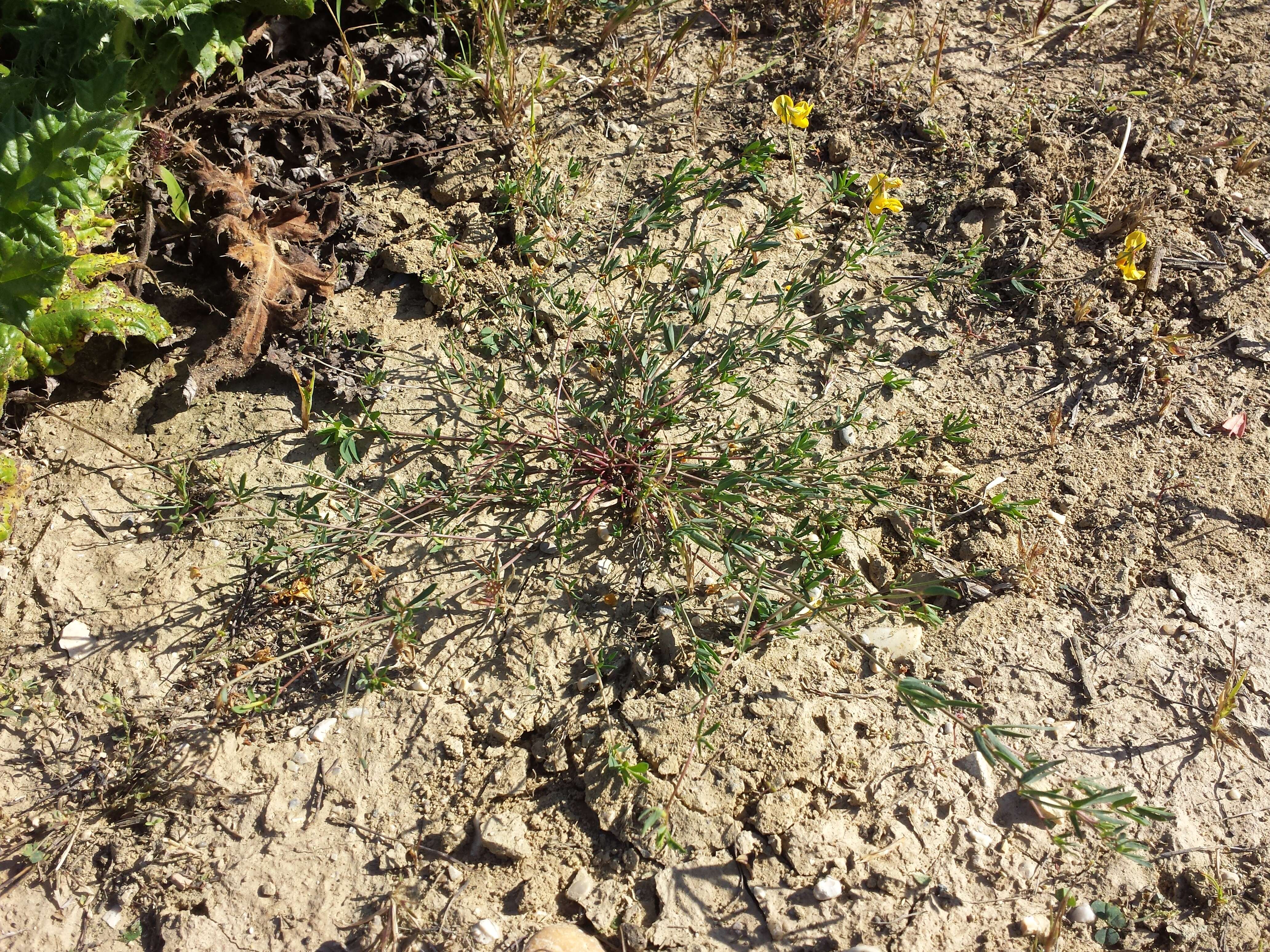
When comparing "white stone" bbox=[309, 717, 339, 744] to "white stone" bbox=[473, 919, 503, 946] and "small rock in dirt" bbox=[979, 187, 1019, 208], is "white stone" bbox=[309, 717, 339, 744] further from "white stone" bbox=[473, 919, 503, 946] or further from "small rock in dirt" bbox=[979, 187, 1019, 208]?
"small rock in dirt" bbox=[979, 187, 1019, 208]

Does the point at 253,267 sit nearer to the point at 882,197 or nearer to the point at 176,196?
the point at 176,196

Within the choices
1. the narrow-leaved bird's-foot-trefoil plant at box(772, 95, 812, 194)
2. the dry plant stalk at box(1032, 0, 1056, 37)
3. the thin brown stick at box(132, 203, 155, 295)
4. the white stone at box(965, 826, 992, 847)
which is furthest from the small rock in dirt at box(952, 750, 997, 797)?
→ the dry plant stalk at box(1032, 0, 1056, 37)

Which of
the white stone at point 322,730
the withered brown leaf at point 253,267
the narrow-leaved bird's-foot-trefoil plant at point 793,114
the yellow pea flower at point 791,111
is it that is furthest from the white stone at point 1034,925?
the withered brown leaf at point 253,267

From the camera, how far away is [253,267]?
319 centimetres

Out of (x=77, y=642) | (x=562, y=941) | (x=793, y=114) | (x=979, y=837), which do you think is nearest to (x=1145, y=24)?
(x=793, y=114)

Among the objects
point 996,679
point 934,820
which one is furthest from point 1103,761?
point 934,820

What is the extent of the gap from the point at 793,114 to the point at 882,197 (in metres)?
0.57

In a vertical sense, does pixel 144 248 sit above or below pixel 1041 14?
below

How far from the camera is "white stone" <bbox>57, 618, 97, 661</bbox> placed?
2.74m

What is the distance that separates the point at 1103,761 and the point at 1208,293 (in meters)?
1.99

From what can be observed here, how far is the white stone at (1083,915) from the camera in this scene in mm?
2336

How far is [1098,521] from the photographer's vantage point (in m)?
3.01

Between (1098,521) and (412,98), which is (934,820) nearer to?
(1098,521)

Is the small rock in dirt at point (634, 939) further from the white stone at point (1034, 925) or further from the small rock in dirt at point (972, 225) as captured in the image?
the small rock in dirt at point (972, 225)
